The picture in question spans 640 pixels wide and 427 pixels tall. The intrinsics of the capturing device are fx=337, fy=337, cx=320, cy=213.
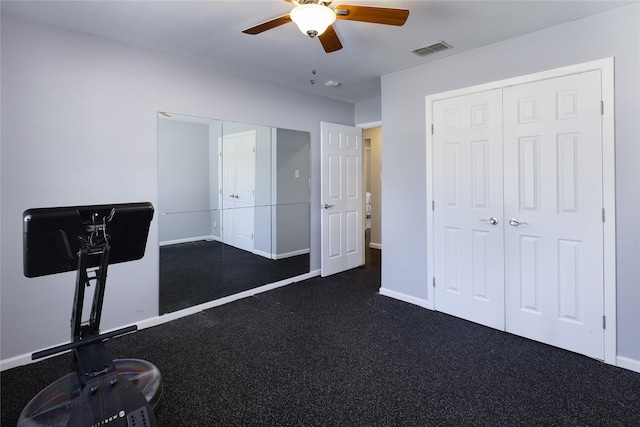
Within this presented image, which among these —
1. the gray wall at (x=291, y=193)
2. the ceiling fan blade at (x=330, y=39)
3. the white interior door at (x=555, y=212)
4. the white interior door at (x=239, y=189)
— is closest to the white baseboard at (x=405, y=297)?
→ the white interior door at (x=555, y=212)

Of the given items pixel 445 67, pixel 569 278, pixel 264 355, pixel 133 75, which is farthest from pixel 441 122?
pixel 133 75

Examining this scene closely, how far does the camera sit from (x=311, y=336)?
2.92 meters

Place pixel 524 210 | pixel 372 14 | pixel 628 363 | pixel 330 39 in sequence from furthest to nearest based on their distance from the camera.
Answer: pixel 524 210
pixel 628 363
pixel 330 39
pixel 372 14

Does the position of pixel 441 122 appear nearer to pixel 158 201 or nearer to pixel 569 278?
pixel 569 278

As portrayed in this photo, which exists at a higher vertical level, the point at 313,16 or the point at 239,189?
the point at 313,16

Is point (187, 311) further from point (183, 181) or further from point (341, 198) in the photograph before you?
point (341, 198)

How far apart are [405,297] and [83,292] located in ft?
9.90

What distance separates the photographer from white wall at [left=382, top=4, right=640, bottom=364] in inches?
93.0

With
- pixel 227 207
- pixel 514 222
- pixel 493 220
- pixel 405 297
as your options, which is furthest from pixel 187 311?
pixel 514 222

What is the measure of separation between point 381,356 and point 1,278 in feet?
9.32

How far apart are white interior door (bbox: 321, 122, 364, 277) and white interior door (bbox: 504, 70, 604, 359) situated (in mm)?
2197

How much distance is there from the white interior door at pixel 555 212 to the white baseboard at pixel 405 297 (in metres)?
0.80

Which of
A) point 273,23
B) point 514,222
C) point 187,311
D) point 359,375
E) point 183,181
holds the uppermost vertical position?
point 273,23

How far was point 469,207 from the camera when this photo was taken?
3.18m
